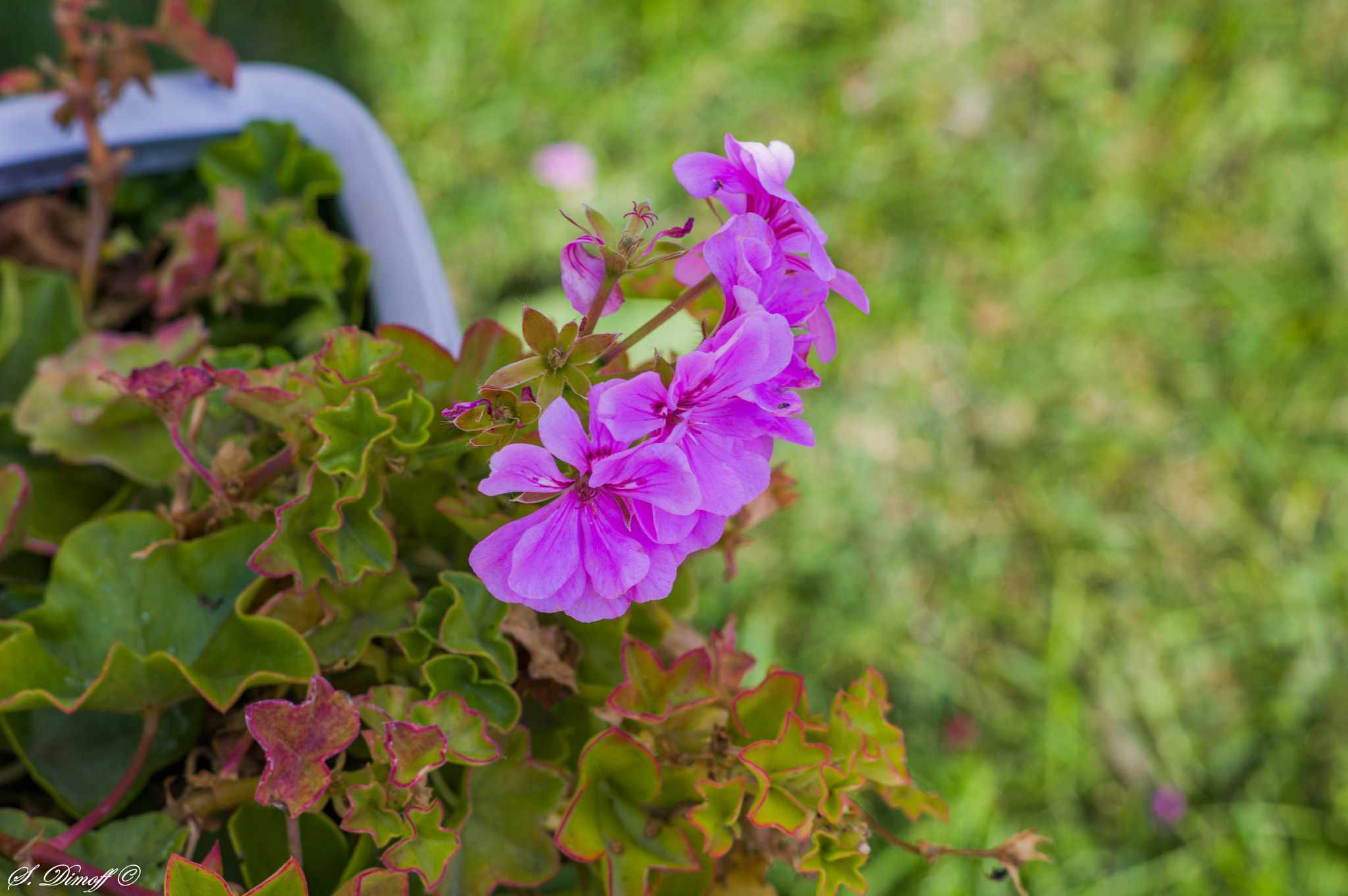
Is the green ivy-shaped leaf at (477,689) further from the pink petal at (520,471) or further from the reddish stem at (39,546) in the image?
the reddish stem at (39,546)

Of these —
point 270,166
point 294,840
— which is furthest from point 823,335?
point 270,166

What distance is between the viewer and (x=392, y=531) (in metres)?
0.75

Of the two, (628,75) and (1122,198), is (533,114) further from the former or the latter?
(1122,198)

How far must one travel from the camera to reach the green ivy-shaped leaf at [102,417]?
0.81 metres

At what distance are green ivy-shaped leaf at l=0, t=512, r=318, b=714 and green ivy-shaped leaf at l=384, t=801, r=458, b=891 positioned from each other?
0.16 metres

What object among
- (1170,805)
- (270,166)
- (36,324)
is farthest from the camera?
(1170,805)

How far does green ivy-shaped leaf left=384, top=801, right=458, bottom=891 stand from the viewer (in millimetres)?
590

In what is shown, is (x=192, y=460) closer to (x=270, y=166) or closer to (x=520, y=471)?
(x=520, y=471)

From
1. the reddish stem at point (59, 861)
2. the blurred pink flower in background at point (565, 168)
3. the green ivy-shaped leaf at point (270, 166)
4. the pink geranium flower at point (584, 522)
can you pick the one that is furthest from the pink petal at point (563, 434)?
the blurred pink flower in background at point (565, 168)

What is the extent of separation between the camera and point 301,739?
59 centimetres

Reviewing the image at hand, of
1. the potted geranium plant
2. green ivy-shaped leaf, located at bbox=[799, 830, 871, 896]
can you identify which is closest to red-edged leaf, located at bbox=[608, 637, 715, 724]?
the potted geranium plant

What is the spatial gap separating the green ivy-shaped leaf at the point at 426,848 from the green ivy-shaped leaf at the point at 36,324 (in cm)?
63

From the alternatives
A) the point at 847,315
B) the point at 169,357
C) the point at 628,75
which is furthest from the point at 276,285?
the point at 628,75

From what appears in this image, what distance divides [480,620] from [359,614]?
10 centimetres
